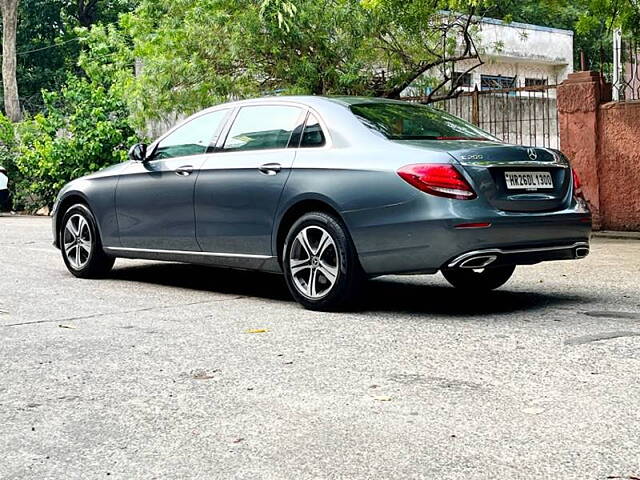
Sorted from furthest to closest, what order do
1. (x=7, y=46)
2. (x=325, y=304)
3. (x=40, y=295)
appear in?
1. (x=7, y=46)
2. (x=40, y=295)
3. (x=325, y=304)

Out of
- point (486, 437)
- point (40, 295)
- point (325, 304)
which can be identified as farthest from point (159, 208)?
point (486, 437)

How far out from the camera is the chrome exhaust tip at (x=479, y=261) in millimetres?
7000

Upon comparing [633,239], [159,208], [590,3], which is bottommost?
[633,239]

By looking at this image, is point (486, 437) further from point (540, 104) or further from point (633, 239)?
point (540, 104)

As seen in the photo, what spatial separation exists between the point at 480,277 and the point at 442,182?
75.8 inches

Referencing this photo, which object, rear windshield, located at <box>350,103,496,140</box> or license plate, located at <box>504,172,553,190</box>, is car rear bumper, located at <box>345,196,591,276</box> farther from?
rear windshield, located at <box>350,103,496,140</box>

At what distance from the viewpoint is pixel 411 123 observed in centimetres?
793

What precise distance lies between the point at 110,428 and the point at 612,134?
1147 centimetres

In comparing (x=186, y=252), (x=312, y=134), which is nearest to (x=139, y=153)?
(x=186, y=252)

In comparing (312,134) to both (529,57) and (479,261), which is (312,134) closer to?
(479,261)

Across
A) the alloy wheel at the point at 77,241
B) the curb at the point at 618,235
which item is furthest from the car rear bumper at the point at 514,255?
the curb at the point at 618,235

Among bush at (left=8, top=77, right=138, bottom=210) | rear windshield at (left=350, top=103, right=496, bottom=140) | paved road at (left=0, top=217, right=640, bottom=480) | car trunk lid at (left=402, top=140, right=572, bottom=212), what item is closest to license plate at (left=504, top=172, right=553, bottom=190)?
Answer: car trunk lid at (left=402, top=140, right=572, bottom=212)

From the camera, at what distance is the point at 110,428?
456 centimetres

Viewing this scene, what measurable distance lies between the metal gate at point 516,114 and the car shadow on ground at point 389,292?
256 inches
